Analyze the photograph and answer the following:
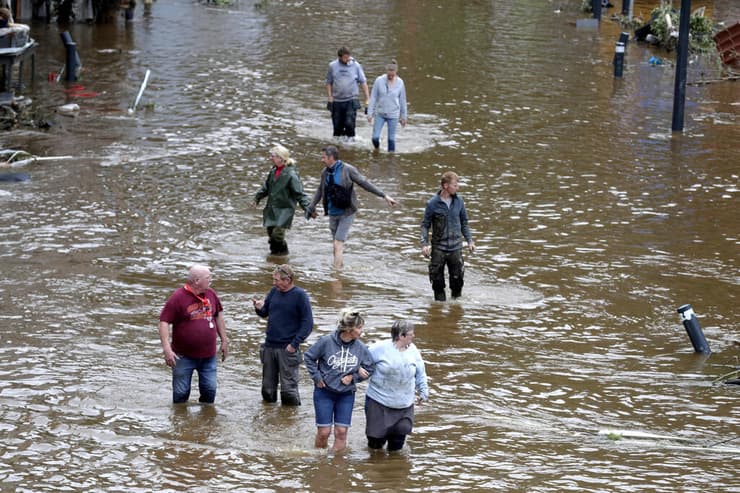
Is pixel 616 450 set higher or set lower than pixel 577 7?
lower

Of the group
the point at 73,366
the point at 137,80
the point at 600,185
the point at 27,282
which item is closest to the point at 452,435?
the point at 73,366

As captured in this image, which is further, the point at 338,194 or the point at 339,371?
the point at 338,194

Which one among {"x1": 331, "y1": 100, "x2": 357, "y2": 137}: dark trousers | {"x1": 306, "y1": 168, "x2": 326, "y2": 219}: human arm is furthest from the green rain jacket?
{"x1": 331, "y1": 100, "x2": 357, "y2": 137}: dark trousers

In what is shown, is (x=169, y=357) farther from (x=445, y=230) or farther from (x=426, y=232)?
(x=445, y=230)

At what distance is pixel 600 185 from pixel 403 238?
4751 mm

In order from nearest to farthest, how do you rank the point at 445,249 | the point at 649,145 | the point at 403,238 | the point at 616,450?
the point at 616,450, the point at 445,249, the point at 403,238, the point at 649,145

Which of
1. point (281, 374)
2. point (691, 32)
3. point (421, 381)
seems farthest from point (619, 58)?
point (421, 381)

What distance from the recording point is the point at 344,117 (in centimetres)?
2386

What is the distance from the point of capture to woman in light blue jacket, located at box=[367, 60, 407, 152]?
75.1 ft

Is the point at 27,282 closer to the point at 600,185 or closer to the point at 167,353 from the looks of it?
the point at 167,353

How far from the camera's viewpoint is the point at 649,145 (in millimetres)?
24297

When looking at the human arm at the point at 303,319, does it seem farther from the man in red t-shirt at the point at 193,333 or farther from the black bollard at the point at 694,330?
the black bollard at the point at 694,330

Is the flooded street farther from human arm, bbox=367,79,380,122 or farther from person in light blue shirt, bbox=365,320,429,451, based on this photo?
human arm, bbox=367,79,380,122

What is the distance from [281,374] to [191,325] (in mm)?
983
